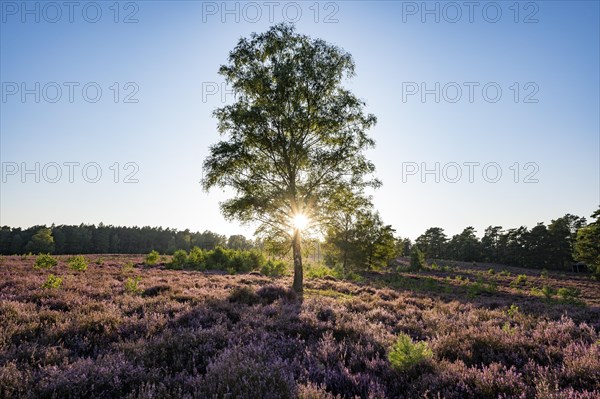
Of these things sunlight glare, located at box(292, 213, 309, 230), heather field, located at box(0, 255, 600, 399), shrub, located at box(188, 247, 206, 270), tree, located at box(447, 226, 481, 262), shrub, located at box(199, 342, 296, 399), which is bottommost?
tree, located at box(447, 226, 481, 262)

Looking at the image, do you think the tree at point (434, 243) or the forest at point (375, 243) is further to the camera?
the tree at point (434, 243)

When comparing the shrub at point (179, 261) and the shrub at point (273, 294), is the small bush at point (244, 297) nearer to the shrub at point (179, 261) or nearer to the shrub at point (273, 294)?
the shrub at point (273, 294)

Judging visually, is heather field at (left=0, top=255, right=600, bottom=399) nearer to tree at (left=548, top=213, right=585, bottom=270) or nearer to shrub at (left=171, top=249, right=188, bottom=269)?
shrub at (left=171, top=249, right=188, bottom=269)

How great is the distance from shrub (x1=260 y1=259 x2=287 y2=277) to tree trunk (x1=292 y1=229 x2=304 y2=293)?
1267cm

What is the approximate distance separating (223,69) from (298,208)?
9.46 meters

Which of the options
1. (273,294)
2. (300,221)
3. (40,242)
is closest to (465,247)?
(300,221)

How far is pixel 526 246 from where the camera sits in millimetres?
79375

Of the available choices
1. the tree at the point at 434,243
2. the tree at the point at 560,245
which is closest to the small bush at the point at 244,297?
the tree at the point at 560,245

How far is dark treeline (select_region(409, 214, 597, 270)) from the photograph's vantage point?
7544cm

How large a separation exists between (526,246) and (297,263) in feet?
284

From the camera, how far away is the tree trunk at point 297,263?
634 inches

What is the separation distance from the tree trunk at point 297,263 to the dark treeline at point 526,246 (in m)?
73.7

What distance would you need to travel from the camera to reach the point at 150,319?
6.70 m

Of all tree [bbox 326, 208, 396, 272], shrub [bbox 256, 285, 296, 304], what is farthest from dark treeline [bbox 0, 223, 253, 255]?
shrub [bbox 256, 285, 296, 304]
